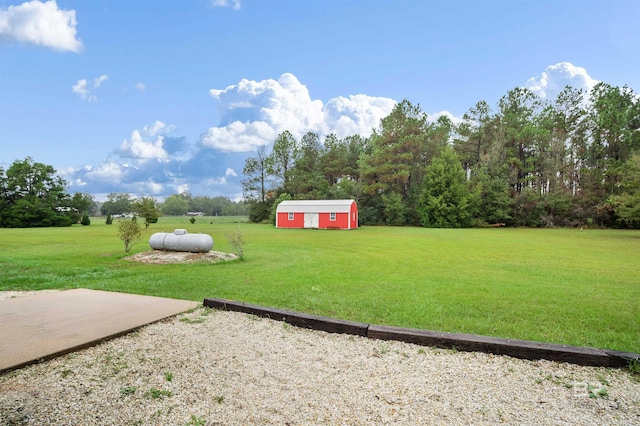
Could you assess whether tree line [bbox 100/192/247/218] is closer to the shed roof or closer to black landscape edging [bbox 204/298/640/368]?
the shed roof

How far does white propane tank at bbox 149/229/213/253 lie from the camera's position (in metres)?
10.3

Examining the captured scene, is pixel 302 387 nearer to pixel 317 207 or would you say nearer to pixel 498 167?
pixel 317 207

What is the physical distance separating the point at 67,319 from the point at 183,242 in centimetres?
642

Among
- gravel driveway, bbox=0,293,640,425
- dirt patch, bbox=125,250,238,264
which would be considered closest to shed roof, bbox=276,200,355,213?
dirt patch, bbox=125,250,238,264

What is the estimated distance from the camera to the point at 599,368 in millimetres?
3047

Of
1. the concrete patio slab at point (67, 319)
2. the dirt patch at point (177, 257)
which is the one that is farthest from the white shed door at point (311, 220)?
the concrete patio slab at point (67, 319)

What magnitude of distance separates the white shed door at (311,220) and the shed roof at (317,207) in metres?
0.39

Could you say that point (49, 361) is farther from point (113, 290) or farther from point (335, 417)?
point (113, 290)

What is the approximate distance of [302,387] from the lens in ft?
8.71

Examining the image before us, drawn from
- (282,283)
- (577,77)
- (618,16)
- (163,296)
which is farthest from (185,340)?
(577,77)

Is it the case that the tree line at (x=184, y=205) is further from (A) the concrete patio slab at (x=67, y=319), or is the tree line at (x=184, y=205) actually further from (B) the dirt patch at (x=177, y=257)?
(A) the concrete patio slab at (x=67, y=319)

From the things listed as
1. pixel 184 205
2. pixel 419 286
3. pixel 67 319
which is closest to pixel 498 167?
pixel 419 286

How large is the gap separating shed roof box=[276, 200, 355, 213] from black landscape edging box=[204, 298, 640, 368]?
2602cm

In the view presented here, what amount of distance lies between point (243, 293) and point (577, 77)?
4627cm
